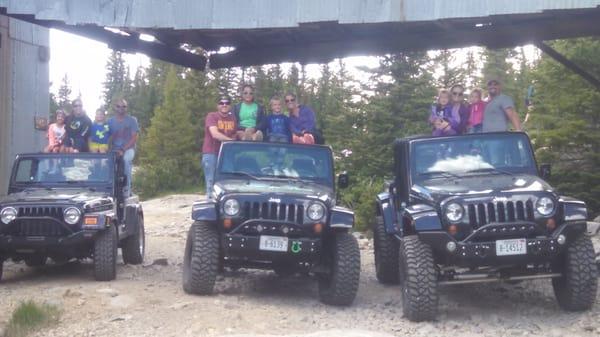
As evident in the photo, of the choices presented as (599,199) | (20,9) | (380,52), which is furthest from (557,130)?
(20,9)

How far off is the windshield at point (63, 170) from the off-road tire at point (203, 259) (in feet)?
8.81

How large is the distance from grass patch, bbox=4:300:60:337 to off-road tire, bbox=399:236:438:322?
329 centimetres

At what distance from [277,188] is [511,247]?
102 inches

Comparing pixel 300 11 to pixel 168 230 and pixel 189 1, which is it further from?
pixel 168 230

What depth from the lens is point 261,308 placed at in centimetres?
790

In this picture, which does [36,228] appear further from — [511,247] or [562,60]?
[562,60]

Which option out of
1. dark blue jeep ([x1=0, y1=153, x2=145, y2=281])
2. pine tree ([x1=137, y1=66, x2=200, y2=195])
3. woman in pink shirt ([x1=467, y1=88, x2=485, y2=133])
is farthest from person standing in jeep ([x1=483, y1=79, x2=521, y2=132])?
pine tree ([x1=137, y1=66, x2=200, y2=195])

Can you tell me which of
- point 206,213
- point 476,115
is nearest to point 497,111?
point 476,115

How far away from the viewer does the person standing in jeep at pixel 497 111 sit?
997 cm

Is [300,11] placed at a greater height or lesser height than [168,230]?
greater

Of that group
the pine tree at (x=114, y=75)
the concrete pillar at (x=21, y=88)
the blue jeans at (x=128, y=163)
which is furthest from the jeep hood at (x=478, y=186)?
the pine tree at (x=114, y=75)

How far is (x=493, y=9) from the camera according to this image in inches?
338

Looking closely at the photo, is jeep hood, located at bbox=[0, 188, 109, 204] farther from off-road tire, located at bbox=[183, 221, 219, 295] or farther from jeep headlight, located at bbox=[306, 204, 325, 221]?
jeep headlight, located at bbox=[306, 204, 325, 221]

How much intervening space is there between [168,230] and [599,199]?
9.42 meters
